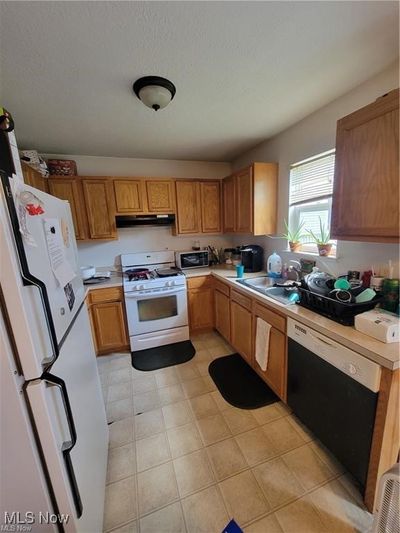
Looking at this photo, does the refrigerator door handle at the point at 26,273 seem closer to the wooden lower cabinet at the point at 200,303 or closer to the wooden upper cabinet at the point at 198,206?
the wooden lower cabinet at the point at 200,303

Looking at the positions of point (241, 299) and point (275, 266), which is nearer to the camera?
point (241, 299)

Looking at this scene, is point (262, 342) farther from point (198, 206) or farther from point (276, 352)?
point (198, 206)

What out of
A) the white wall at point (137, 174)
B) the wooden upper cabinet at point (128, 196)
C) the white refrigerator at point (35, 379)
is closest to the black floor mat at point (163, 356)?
the white wall at point (137, 174)

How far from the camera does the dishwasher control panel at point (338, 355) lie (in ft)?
3.51

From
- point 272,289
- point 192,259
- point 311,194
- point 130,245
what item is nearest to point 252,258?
point 272,289

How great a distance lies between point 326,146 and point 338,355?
5.53 ft

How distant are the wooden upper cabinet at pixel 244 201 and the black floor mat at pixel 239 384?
59.8 inches

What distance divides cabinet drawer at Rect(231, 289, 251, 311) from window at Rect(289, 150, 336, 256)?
797mm

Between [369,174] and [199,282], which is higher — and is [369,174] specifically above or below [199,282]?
above

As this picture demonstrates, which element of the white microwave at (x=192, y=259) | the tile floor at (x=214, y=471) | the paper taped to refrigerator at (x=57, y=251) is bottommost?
the tile floor at (x=214, y=471)

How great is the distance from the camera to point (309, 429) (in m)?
1.60

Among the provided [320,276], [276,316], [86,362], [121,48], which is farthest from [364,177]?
[86,362]

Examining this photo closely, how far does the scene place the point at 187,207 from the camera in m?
3.05

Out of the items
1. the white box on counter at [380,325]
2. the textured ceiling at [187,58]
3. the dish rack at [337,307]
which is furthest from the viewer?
the dish rack at [337,307]
